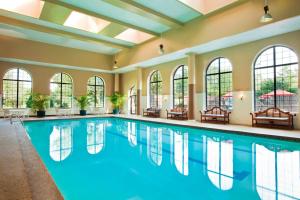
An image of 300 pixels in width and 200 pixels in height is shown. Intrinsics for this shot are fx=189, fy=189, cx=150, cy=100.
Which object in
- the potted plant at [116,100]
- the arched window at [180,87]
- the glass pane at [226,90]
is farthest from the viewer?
→ the potted plant at [116,100]

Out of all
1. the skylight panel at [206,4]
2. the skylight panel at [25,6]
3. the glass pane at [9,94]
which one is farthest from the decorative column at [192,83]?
the glass pane at [9,94]

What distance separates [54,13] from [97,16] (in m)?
1.81

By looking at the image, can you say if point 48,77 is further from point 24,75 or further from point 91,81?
point 91,81

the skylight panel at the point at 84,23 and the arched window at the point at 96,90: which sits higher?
the skylight panel at the point at 84,23

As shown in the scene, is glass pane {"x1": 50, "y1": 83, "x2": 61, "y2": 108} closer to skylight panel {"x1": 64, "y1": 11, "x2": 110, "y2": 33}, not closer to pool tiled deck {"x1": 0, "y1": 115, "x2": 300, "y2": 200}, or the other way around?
skylight panel {"x1": 64, "y1": 11, "x2": 110, "y2": 33}

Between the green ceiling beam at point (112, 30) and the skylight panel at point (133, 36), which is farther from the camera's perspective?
the skylight panel at point (133, 36)

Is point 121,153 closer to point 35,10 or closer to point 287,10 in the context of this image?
point 287,10

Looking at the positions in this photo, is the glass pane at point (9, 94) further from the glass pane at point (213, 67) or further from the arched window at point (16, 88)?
the glass pane at point (213, 67)

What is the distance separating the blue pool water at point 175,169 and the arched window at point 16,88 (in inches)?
352

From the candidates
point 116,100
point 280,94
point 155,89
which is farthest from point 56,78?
point 280,94

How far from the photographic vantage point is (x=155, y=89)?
13219mm

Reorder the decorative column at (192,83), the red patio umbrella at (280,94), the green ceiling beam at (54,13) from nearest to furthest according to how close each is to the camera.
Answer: the red patio umbrella at (280,94), the green ceiling beam at (54,13), the decorative column at (192,83)

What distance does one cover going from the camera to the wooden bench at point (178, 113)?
10.5 meters

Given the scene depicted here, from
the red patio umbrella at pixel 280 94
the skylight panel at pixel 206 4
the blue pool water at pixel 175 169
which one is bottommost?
the blue pool water at pixel 175 169
